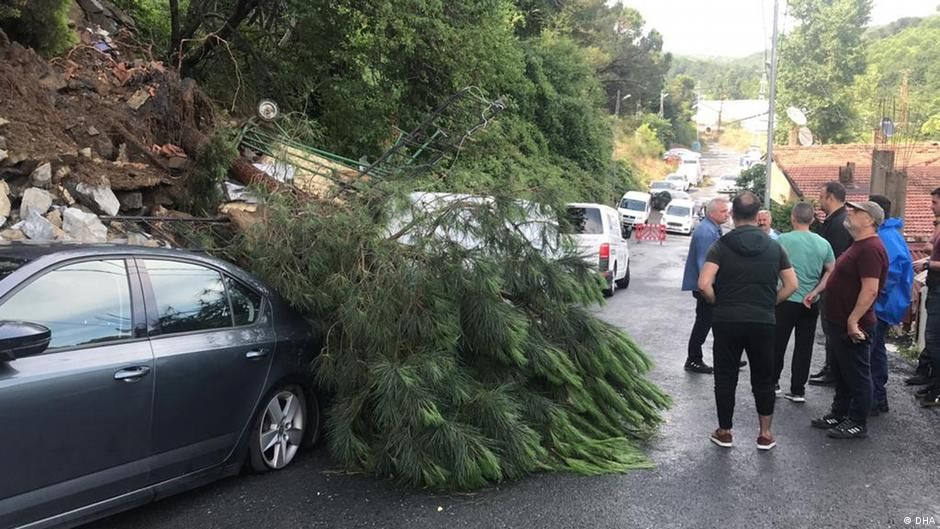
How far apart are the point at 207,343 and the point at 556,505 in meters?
2.15

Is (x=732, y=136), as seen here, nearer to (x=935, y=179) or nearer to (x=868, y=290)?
(x=935, y=179)

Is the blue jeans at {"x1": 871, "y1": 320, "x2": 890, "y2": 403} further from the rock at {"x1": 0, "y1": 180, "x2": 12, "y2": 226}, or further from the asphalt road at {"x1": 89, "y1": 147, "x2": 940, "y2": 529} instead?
the rock at {"x1": 0, "y1": 180, "x2": 12, "y2": 226}

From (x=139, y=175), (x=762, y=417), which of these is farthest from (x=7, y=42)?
(x=762, y=417)

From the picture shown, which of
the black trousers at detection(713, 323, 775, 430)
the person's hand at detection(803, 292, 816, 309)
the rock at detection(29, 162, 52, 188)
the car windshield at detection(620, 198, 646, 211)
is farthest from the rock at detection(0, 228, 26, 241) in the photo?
the car windshield at detection(620, 198, 646, 211)

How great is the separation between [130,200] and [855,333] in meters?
7.04

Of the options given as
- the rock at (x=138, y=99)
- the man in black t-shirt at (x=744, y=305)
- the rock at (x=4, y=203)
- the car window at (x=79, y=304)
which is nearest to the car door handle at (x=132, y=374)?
the car window at (x=79, y=304)

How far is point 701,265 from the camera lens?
717 centimetres

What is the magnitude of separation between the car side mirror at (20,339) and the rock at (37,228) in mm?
3747

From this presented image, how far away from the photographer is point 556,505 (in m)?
4.04

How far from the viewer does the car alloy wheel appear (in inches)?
172

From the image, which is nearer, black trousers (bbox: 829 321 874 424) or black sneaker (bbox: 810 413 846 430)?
black trousers (bbox: 829 321 874 424)

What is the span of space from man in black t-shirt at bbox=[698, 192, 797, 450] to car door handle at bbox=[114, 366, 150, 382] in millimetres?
3440

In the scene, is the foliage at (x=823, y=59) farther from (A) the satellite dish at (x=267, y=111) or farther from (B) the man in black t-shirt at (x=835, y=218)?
(A) the satellite dish at (x=267, y=111)

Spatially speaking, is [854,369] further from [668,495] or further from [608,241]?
[608,241]
